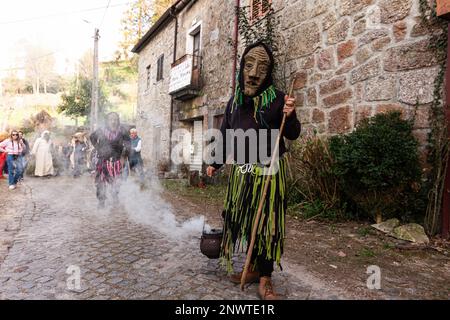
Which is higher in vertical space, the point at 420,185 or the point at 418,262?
the point at 420,185

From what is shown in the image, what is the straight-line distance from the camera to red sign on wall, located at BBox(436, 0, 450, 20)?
3810 mm

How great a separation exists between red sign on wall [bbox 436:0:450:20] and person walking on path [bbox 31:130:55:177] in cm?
1233

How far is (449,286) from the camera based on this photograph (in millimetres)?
2840

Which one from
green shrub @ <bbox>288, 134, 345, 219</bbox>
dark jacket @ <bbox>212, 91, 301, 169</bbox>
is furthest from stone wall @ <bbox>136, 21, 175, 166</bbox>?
dark jacket @ <bbox>212, 91, 301, 169</bbox>

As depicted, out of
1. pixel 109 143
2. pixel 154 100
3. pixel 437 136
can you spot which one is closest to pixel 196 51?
pixel 154 100

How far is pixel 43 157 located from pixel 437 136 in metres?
12.3

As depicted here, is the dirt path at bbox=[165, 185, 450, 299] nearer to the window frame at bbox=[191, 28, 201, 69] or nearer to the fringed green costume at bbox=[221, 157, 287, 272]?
the fringed green costume at bbox=[221, 157, 287, 272]

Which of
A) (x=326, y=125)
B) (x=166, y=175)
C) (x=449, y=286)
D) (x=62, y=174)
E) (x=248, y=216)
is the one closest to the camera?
(x=248, y=216)

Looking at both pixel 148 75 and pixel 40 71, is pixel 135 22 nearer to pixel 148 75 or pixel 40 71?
pixel 148 75

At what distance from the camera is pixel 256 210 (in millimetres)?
2535

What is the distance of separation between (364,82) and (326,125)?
1.06m

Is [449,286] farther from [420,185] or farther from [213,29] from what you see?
[213,29]

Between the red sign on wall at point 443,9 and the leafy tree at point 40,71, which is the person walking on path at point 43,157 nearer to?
the red sign on wall at point 443,9

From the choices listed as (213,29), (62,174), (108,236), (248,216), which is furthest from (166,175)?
(248,216)
